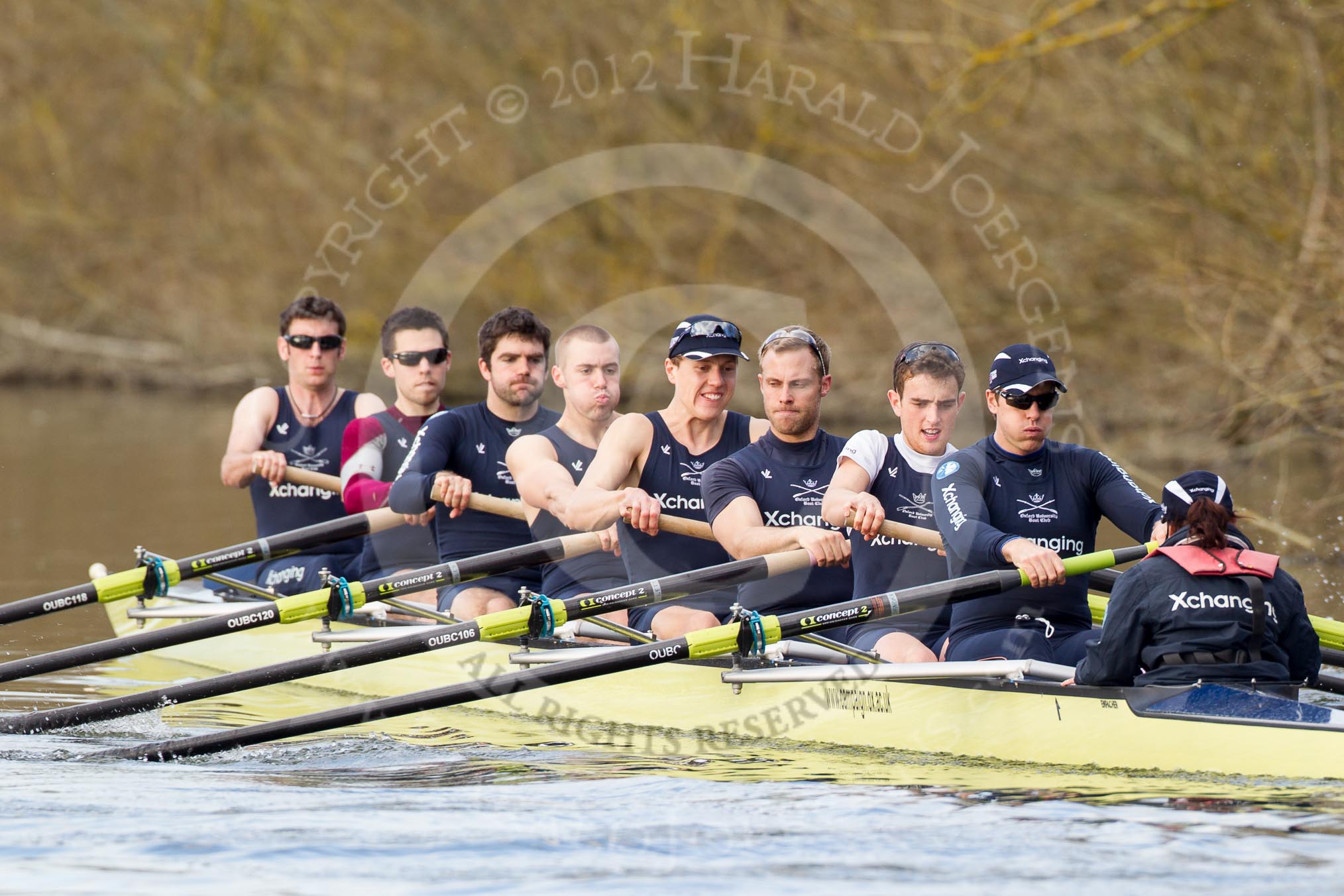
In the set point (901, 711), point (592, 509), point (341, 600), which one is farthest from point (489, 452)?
point (901, 711)

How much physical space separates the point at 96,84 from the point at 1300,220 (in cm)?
2170

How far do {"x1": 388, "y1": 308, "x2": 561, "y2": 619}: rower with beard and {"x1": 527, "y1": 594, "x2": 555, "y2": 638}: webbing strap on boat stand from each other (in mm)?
1183

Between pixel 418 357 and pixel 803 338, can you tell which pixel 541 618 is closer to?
pixel 803 338

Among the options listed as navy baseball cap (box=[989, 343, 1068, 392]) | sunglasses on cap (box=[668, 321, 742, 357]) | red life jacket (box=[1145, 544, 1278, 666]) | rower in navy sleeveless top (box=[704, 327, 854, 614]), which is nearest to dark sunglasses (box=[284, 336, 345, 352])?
sunglasses on cap (box=[668, 321, 742, 357])

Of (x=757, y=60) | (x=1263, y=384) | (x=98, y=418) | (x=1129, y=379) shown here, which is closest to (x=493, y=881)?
(x=1263, y=384)

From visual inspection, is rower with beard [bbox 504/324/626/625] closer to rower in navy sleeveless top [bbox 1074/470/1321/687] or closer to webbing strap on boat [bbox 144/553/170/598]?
webbing strap on boat [bbox 144/553/170/598]

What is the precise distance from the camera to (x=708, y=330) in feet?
24.1

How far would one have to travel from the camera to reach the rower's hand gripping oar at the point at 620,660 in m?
6.25

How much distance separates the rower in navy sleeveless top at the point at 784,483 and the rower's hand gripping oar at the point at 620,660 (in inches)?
19.9

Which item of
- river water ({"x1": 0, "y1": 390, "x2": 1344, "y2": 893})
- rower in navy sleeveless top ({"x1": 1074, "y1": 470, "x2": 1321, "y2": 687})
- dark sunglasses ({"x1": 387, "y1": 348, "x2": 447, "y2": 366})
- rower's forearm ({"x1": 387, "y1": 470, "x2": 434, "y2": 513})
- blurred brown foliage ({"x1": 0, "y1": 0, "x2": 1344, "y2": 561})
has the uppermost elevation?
blurred brown foliage ({"x1": 0, "y1": 0, "x2": 1344, "y2": 561})

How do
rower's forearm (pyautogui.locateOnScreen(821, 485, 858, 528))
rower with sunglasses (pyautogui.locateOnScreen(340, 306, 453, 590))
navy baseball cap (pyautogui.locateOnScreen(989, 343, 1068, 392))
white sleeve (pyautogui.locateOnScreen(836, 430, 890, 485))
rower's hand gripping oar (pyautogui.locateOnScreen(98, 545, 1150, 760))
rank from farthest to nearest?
rower with sunglasses (pyautogui.locateOnScreen(340, 306, 453, 590)) < white sleeve (pyautogui.locateOnScreen(836, 430, 890, 485)) < rower's forearm (pyautogui.locateOnScreen(821, 485, 858, 528)) < navy baseball cap (pyautogui.locateOnScreen(989, 343, 1068, 392)) < rower's hand gripping oar (pyautogui.locateOnScreen(98, 545, 1150, 760))

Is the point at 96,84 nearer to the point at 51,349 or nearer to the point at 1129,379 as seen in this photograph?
the point at 51,349

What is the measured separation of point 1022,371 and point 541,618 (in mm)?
2248

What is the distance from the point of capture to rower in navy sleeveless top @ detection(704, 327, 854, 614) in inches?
272
